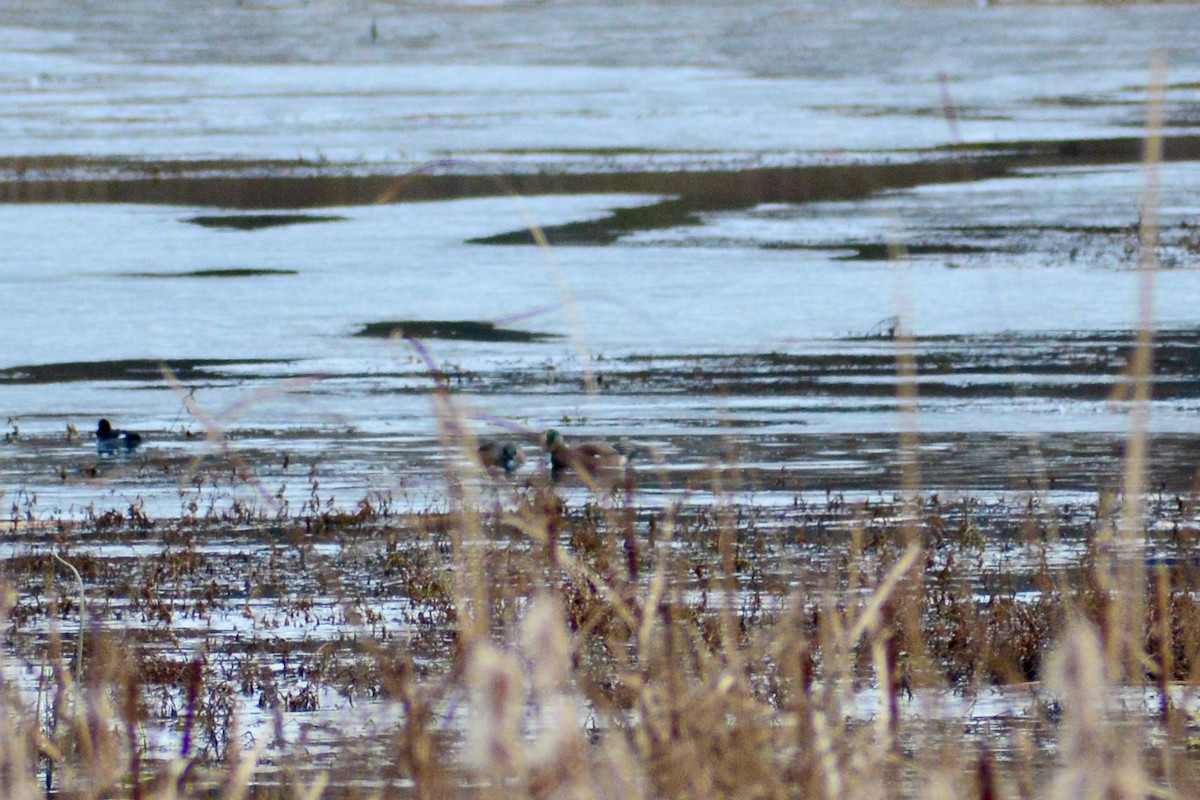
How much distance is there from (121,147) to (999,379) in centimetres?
2247

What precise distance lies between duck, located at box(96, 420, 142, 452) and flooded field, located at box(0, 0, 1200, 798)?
0.40 feet

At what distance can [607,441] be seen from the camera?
1152 centimetres

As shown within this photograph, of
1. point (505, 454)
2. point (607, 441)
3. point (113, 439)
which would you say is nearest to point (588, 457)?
point (505, 454)

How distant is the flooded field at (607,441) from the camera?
12.5ft

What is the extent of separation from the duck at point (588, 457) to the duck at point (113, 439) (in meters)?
2.31

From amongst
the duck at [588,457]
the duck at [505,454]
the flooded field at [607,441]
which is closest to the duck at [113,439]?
the flooded field at [607,441]

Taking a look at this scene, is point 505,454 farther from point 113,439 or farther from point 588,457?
point 113,439

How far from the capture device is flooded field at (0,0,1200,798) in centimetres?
381

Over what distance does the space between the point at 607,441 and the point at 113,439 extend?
8.82ft

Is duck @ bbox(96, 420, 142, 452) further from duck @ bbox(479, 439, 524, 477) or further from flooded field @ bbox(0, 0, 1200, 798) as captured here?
duck @ bbox(479, 439, 524, 477)

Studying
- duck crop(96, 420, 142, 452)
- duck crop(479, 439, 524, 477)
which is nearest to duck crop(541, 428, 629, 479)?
duck crop(479, 439, 524, 477)

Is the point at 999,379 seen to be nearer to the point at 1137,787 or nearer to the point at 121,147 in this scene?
the point at 1137,787

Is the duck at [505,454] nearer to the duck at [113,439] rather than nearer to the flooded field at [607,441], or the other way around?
the flooded field at [607,441]

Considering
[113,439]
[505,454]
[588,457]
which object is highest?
[113,439]
